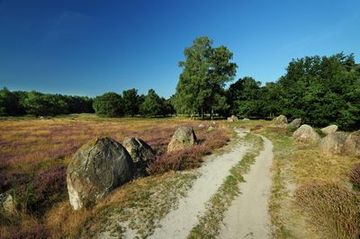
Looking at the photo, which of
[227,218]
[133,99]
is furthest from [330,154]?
[133,99]

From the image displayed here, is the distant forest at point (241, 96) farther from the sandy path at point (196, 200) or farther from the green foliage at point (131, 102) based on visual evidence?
the sandy path at point (196, 200)

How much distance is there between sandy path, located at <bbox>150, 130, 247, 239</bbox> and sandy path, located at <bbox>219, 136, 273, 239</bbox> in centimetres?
106

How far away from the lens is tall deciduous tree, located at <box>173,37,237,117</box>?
58.5 metres

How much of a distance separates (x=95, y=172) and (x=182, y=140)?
10184 millimetres

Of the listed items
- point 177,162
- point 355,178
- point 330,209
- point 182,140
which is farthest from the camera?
point 182,140

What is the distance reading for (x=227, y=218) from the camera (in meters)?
7.90

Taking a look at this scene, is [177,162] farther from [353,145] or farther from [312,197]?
[353,145]

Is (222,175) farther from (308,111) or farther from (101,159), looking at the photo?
(308,111)

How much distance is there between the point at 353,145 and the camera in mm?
16703

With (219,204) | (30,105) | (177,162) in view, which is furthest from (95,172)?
(30,105)

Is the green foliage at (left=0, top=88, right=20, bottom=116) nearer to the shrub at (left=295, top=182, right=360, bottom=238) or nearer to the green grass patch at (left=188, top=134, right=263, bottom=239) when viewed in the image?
the green grass patch at (left=188, top=134, right=263, bottom=239)

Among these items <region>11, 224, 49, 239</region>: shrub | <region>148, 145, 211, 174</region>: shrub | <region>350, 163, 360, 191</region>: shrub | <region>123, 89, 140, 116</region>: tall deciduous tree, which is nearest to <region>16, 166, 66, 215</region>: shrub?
<region>11, 224, 49, 239</region>: shrub

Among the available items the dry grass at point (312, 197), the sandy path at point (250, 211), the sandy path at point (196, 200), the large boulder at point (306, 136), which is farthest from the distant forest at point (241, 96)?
the sandy path at point (250, 211)

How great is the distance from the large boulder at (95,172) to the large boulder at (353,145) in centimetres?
1576
